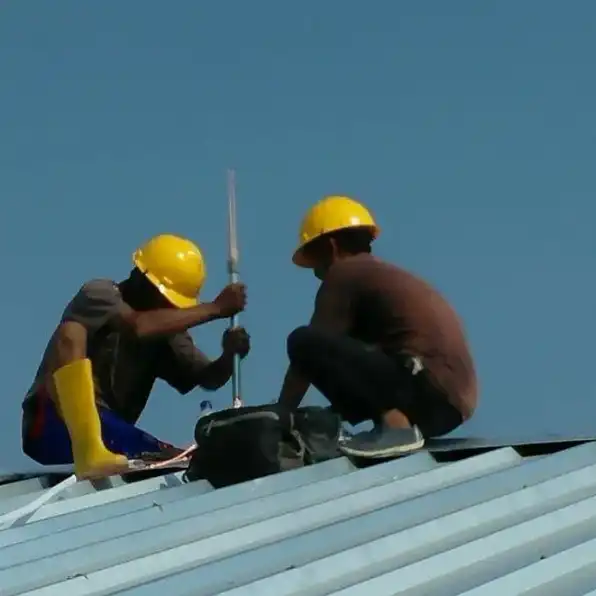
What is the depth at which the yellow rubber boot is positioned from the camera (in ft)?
17.7

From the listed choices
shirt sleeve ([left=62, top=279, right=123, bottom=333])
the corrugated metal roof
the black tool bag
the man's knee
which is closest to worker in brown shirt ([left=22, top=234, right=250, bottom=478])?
shirt sleeve ([left=62, top=279, right=123, bottom=333])

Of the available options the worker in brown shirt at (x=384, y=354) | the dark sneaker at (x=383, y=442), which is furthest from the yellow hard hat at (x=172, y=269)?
the dark sneaker at (x=383, y=442)

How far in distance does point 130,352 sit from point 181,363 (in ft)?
1.76

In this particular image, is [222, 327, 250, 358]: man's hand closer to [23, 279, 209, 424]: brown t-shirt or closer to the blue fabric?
[23, 279, 209, 424]: brown t-shirt

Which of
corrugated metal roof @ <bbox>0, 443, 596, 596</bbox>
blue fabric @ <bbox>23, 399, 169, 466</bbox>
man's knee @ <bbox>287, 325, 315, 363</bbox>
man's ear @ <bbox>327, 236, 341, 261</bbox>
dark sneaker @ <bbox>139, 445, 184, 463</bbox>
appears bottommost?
corrugated metal roof @ <bbox>0, 443, 596, 596</bbox>

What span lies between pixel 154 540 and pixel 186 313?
133 inches

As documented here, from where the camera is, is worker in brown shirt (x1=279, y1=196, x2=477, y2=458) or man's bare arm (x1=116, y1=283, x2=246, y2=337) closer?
worker in brown shirt (x1=279, y1=196, x2=477, y2=458)

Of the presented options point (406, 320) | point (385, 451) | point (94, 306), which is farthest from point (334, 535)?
point (94, 306)

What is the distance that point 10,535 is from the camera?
3.67 meters

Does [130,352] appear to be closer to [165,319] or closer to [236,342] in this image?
[165,319]

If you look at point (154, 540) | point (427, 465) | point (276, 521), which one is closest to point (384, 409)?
point (427, 465)

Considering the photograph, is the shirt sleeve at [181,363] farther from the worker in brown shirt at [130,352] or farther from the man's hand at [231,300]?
the man's hand at [231,300]

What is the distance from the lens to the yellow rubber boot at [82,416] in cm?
539

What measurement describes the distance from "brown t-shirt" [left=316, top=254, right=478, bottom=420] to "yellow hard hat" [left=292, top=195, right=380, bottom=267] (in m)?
0.48
